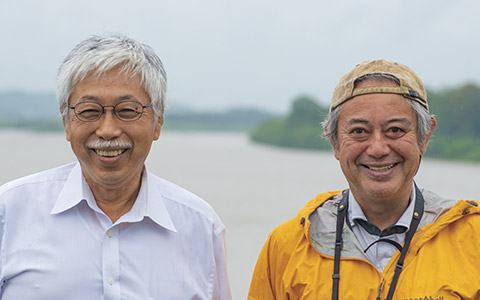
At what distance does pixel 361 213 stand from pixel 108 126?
115cm

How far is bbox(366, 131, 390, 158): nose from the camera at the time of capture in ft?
8.27

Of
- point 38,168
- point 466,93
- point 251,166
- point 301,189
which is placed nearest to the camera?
point 301,189

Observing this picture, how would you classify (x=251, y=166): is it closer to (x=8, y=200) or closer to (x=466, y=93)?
(x=466, y=93)

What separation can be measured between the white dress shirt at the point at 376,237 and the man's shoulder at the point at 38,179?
127 centimetres

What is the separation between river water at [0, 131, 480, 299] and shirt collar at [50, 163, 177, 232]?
25.3 feet

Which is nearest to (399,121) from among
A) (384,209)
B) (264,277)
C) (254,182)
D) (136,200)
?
(384,209)

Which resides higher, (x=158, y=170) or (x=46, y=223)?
(x=46, y=223)

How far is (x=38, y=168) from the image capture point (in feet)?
98.9

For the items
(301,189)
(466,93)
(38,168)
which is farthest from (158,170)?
(466,93)

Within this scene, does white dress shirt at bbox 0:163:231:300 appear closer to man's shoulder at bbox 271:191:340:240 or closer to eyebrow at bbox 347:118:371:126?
man's shoulder at bbox 271:191:340:240

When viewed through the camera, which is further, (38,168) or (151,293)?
(38,168)

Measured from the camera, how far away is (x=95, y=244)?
2.48 meters

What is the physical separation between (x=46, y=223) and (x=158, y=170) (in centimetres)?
2815

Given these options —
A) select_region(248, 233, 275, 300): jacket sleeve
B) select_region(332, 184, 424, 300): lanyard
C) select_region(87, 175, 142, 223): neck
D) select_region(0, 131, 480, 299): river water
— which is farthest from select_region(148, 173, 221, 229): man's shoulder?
select_region(0, 131, 480, 299): river water
